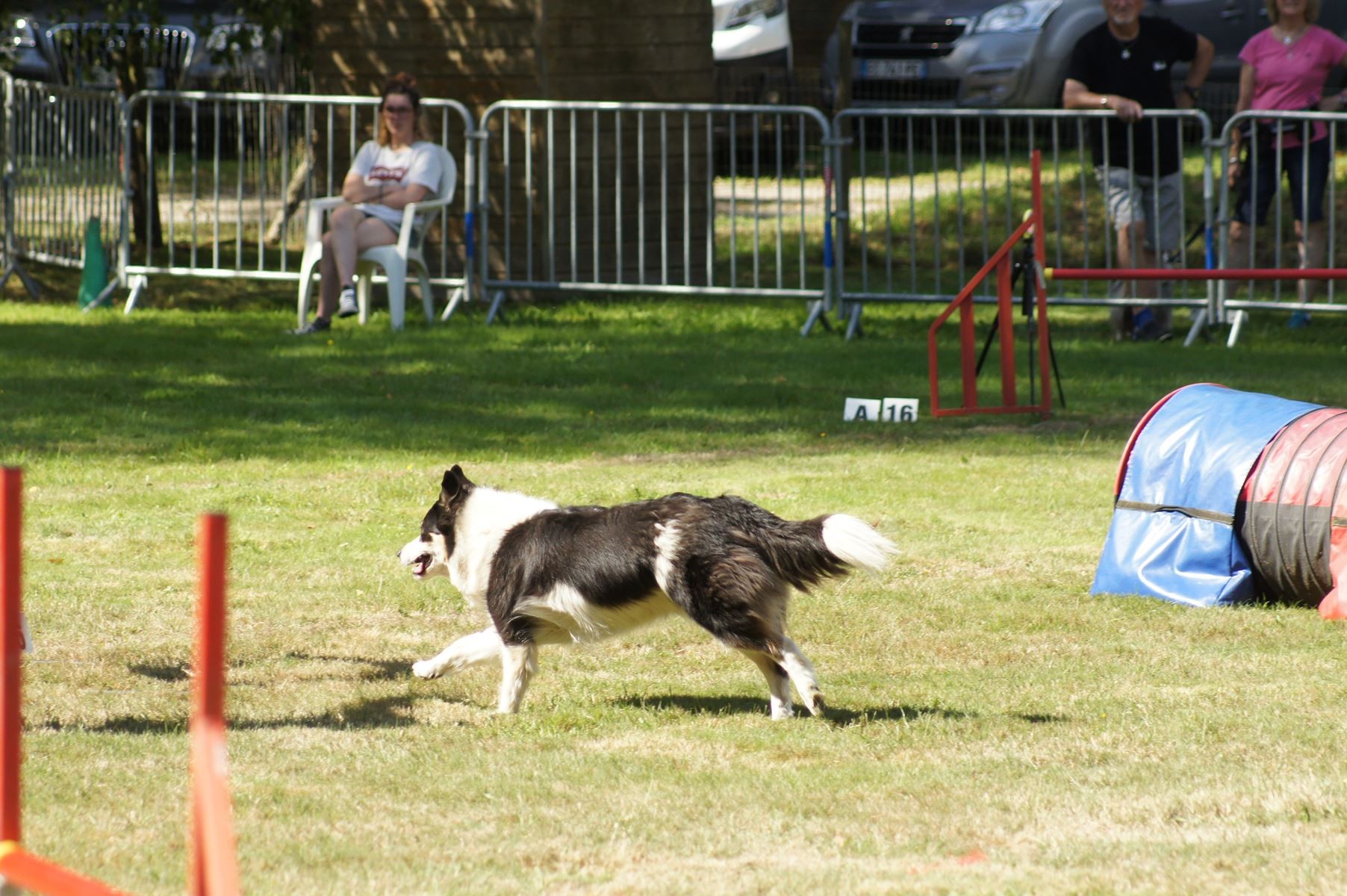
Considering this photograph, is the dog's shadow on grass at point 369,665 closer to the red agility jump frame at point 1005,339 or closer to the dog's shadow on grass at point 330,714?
the dog's shadow on grass at point 330,714

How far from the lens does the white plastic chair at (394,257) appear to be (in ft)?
43.1

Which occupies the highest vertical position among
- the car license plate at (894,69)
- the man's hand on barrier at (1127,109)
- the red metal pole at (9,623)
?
the car license plate at (894,69)

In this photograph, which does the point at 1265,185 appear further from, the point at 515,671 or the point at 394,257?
the point at 515,671

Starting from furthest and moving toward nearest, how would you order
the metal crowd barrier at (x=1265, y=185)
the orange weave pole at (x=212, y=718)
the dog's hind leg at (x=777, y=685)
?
1. the metal crowd barrier at (x=1265, y=185)
2. the dog's hind leg at (x=777, y=685)
3. the orange weave pole at (x=212, y=718)

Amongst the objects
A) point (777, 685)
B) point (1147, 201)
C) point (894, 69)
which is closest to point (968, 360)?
point (1147, 201)

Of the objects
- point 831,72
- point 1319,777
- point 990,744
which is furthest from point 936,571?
point 831,72

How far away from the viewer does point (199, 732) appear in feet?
8.67

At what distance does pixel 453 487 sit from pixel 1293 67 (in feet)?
31.0

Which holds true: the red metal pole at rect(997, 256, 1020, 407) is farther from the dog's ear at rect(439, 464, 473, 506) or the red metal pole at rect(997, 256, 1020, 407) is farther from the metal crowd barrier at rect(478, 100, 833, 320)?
the dog's ear at rect(439, 464, 473, 506)

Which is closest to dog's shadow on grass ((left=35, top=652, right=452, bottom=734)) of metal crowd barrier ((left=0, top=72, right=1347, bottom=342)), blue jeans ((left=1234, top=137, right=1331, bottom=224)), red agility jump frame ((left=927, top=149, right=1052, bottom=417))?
red agility jump frame ((left=927, top=149, right=1052, bottom=417))

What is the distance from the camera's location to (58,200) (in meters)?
15.2

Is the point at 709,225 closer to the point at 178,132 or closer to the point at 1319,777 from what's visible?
the point at 178,132

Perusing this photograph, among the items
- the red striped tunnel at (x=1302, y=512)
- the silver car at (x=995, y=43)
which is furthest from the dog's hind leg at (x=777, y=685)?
the silver car at (x=995, y=43)

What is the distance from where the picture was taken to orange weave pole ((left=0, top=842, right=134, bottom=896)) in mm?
2666
